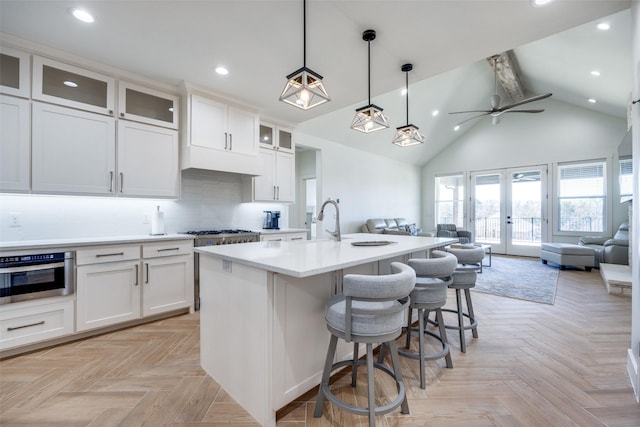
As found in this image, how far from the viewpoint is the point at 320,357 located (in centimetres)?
171

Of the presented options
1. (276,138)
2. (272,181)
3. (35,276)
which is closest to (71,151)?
(35,276)

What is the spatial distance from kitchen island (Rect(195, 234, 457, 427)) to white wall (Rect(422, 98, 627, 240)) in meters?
7.55

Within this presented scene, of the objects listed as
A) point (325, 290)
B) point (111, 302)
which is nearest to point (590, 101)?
point (325, 290)

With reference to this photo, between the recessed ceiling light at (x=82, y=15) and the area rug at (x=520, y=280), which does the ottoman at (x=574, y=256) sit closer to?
the area rug at (x=520, y=280)

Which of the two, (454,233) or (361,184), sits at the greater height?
(361,184)

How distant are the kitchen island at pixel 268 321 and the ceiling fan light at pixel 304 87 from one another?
1.14 meters

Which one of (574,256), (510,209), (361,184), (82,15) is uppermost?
(82,15)

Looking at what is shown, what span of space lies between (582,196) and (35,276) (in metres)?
9.74

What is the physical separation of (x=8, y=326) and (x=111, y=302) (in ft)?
Answer: 2.14

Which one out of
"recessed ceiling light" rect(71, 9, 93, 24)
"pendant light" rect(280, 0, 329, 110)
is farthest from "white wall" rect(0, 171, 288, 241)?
"pendant light" rect(280, 0, 329, 110)

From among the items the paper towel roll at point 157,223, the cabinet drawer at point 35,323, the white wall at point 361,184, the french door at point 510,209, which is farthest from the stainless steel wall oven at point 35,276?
the french door at point 510,209

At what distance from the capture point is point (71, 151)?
8.24ft

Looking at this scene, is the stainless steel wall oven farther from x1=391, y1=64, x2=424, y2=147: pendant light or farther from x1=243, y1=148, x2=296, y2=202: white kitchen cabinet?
x1=391, y1=64, x2=424, y2=147: pendant light

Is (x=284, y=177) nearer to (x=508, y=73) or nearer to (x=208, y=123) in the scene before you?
(x=208, y=123)
